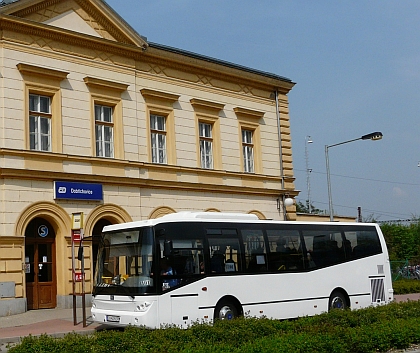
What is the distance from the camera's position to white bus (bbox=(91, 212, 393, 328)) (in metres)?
14.8

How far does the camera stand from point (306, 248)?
18.4 meters

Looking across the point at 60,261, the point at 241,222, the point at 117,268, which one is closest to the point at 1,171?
the point at 60,261

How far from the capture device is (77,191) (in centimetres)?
2211

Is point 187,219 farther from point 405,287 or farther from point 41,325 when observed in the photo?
point 405,287

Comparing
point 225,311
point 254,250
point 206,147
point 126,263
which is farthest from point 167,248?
point 206,147

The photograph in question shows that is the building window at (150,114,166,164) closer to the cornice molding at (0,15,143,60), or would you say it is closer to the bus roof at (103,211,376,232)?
the cornice molding at (0,15,143,60)

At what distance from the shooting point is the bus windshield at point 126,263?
48.4ft

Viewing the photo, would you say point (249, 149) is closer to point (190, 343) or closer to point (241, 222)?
point (241, 222)

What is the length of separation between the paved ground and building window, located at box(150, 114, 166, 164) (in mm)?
7208

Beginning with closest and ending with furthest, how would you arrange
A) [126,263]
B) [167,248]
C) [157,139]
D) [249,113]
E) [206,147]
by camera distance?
[167,248], [126,263], [157,139], [206,147], [249,113]

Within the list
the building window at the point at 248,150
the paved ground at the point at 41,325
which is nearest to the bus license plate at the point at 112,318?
the paved ground at the point at 41,325

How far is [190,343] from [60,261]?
1170 cm

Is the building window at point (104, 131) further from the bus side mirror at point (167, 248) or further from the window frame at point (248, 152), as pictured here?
the bus side mirror at point (167, 248)

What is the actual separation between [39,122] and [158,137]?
18.2ft
